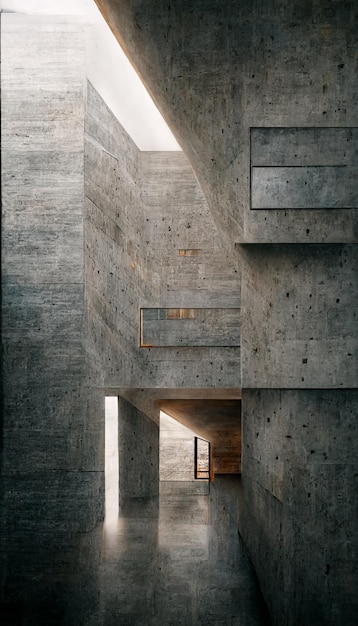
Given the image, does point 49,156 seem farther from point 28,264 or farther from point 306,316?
point 306,316

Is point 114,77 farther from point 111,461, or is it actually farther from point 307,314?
point 111,461

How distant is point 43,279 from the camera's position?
9062mm

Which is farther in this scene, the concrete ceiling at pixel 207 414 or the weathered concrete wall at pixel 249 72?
the concrete ceiling at pixel 207 414

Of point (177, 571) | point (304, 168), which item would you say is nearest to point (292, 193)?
point (304, 168)

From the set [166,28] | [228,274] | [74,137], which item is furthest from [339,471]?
[74,137]

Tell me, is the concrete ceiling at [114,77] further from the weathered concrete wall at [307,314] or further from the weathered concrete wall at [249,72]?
the weathered concrete wall at [307,314]

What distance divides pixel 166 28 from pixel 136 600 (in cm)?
682

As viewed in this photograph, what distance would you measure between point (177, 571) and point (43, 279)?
490cm

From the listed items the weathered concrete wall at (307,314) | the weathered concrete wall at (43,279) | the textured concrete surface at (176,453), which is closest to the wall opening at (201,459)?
the textured concrete surface at (176,453)

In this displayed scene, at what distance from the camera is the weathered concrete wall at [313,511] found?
6.44 meters

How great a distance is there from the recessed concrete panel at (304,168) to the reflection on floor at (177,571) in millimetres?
4788

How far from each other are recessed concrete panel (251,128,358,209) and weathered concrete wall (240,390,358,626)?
2.36 metres

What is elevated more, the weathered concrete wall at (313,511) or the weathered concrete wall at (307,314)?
the weathered concrete wall at (307,314)

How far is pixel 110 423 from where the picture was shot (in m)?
11.6
